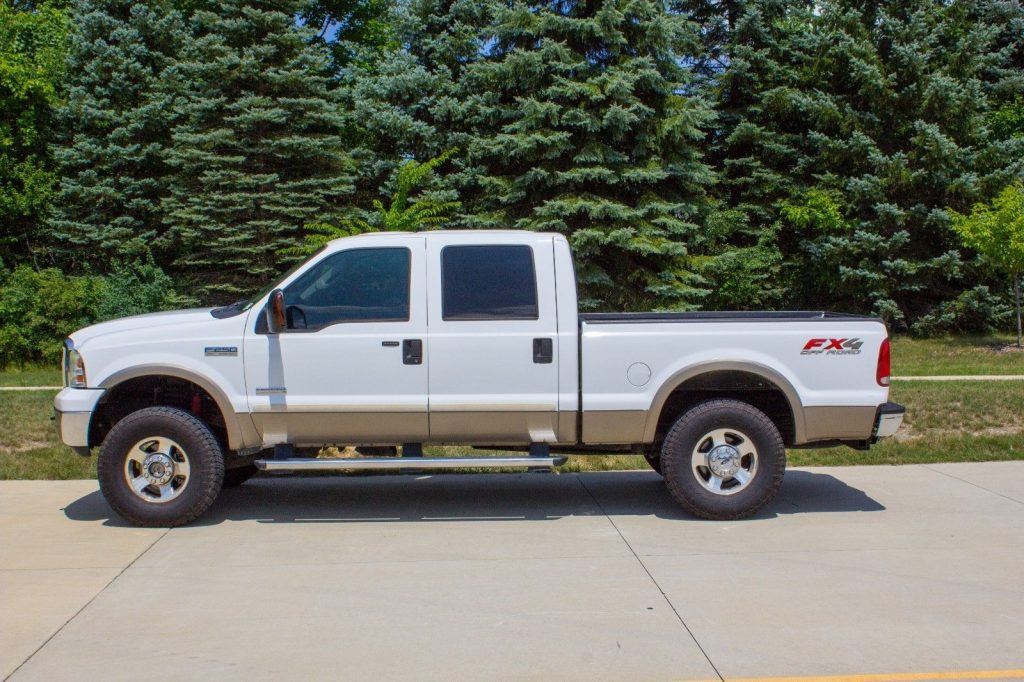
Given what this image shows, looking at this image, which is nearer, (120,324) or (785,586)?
(785,586)

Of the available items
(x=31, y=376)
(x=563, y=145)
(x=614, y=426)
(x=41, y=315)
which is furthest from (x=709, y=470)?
(x=41, y=315)

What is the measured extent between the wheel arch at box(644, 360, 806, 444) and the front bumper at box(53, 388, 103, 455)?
4.00 meters

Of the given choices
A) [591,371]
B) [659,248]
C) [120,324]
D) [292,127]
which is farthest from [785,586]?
[292,127]

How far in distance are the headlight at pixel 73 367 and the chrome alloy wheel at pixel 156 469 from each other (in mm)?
631

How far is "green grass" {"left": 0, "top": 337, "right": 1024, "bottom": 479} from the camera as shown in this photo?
9430mm

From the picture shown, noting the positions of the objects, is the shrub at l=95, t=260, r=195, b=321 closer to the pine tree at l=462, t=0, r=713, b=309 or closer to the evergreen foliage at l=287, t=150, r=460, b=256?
the evergreen foliage at l=287, t=150, r=460, b=256

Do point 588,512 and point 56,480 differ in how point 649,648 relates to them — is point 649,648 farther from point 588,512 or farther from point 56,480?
point 56,480

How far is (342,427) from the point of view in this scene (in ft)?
22.8

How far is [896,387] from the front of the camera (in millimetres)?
12961

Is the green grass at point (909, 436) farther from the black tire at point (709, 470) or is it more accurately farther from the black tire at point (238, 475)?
the black tire at point (709, 470)

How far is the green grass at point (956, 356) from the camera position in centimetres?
1652

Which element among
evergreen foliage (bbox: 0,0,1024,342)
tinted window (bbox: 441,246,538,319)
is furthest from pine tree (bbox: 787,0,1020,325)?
tinted window (bbox: 441,246,538,319)

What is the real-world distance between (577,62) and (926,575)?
1580 centimetres

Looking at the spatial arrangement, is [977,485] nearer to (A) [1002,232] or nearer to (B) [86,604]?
(B) [86,604]
